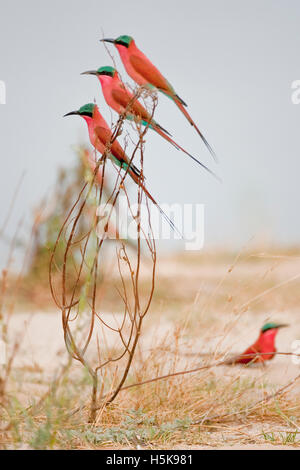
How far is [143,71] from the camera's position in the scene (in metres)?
2.02

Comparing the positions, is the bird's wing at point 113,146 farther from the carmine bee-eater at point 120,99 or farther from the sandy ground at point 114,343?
the sandy ground at point 114,343

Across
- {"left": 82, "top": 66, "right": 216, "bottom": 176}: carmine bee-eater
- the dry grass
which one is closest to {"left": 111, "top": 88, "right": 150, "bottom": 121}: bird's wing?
{"left": 82, "top": 66, "right": 216, "bottom": 176}: carmine bee-eater

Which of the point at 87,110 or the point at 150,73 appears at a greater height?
the point at 150,73

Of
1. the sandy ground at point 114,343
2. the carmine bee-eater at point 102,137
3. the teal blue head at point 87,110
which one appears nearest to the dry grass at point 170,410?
the sandy ground at point 114,343

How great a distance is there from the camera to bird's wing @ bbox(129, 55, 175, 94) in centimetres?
202

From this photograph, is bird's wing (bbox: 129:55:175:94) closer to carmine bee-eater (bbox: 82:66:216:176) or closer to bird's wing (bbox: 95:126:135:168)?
carmine bee-eater (bbox: 82:66:216:176)

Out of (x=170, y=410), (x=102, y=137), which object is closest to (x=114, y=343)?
(x=170, y=410)

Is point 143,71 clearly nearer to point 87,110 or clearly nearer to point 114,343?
Result: point 87,110

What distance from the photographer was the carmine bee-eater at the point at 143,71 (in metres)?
2.02

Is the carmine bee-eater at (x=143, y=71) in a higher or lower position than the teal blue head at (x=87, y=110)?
higher

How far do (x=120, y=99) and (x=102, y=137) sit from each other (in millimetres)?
144

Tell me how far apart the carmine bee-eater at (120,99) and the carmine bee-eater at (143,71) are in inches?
2.3

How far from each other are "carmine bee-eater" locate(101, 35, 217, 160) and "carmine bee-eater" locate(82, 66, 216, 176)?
0.06 m

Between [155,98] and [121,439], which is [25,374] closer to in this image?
[121,439]
